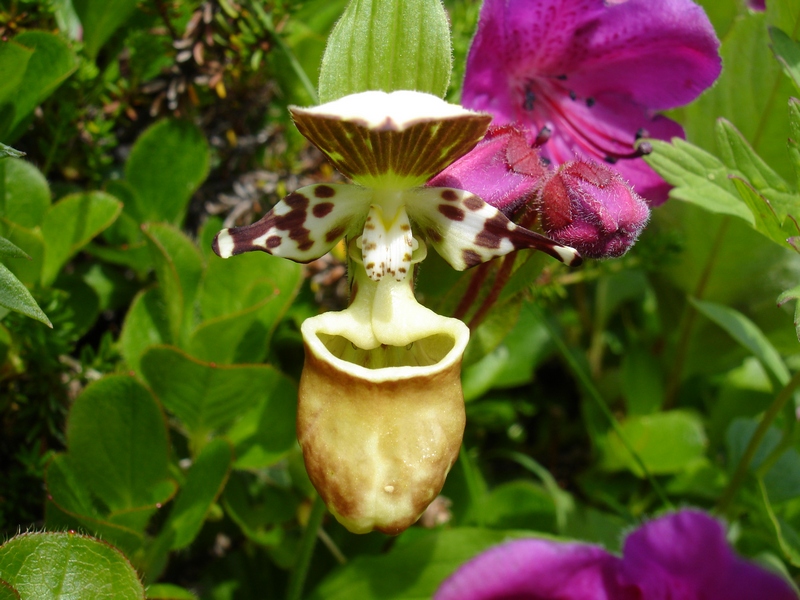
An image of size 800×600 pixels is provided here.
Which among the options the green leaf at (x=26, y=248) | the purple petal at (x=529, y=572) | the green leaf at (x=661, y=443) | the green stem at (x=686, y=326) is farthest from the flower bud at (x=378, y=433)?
the green stem at (x=686, y=326)

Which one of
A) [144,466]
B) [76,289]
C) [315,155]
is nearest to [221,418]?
[144,466]

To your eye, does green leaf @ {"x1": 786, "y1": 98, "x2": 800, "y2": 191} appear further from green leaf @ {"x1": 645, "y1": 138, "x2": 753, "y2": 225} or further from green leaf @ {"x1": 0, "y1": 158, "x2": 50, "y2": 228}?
green leaf @ {"x1": 0, "y1": 158, "x2": 50, "y2": 228}

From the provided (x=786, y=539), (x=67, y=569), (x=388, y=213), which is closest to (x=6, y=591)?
(x=67, y=569)

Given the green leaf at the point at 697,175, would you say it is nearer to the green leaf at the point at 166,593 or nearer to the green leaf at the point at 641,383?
the green leaf at the point at 641,383

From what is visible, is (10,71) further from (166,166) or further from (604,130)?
(604,130)

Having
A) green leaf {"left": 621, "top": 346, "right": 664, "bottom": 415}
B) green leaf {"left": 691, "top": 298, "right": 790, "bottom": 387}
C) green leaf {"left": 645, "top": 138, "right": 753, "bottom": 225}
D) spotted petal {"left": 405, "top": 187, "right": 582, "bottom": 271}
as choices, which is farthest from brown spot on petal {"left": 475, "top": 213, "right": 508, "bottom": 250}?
green leaf {"left": 621, "top": 346, "right": 664, "bottom": 415}
